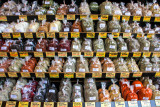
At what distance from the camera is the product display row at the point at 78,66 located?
6.63 feet

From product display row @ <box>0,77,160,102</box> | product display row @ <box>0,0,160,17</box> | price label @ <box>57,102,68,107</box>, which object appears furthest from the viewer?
product display row @ <box>0,0,160,17</box>

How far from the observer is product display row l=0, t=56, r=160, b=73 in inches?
79.6

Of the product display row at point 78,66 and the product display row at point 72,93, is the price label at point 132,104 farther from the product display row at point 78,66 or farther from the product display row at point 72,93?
the product display row at point 78,66

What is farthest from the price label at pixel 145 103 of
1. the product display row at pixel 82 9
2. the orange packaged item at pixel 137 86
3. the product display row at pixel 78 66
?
the product display row at pixel 82 9

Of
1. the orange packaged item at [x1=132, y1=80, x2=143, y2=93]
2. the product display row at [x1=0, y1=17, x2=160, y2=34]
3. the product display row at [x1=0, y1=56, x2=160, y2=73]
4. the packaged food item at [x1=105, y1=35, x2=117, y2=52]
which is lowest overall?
the orange packaged item at [x1=132, y1=80, x2=143, y2=93]

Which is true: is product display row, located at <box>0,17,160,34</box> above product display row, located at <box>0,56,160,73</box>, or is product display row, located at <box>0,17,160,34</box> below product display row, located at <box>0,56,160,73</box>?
above

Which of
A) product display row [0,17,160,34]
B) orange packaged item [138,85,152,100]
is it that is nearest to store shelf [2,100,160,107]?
orange packaged item [138,85,152,100]

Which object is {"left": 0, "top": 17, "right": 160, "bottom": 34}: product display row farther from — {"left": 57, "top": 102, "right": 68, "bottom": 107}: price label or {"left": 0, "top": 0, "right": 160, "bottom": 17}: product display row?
{"left": 57, "top": 102, "right": 68, "bottom": 107}: price label

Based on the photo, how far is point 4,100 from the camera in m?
1.89

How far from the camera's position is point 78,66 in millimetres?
2049

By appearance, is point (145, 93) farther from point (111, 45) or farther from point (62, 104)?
point (62, 104)

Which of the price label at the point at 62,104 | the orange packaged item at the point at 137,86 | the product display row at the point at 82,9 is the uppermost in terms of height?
the product display row at the point at 82,9

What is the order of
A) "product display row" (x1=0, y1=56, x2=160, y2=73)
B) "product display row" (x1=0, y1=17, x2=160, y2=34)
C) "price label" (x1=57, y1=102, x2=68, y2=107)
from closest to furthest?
1. "price label" (x1=57, y1=102, x2=68, y2=107)
2. "product display row" (x1=0, y1=56, x2=160, y2=73)
3. "product display row" (x1=0, y1=17, x2=160, y2=34)

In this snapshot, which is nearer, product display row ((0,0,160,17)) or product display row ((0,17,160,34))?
product display row ((0,17,160,34))
